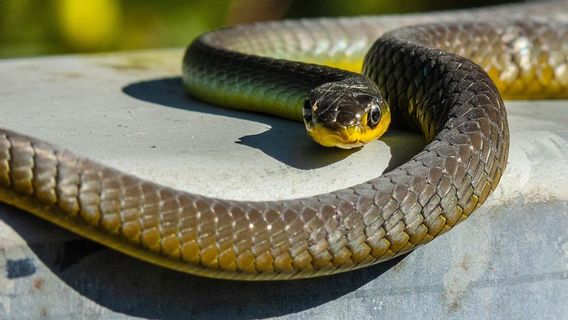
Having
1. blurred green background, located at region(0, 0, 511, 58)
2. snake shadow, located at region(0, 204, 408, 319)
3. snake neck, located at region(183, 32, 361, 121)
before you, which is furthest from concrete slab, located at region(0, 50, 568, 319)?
blurred green background, located at region(0, 0, 511, 58)

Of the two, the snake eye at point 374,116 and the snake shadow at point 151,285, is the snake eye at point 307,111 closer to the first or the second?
the snake eye at point 374,116

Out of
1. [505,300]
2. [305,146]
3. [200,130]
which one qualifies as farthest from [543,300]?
[200,130]

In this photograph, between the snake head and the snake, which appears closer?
the snake

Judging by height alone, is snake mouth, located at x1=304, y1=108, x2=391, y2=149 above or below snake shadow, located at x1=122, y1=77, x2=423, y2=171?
above

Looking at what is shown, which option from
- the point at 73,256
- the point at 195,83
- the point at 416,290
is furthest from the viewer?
the point at 195,83

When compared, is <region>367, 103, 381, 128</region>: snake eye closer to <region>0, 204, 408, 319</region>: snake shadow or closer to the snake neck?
the snake neck

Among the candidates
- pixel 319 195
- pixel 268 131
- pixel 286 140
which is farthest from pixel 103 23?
pixel 319 195

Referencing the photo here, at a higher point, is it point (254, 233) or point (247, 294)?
point (254, 233)

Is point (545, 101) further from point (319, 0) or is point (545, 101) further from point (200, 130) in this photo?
point (319, 0)
